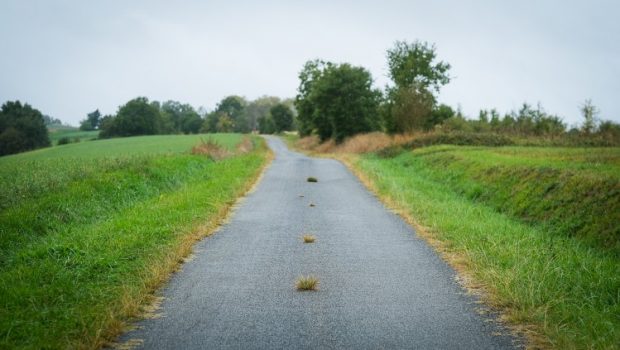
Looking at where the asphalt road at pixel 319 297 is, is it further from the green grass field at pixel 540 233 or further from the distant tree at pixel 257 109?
the distant tree at pixel 257 109

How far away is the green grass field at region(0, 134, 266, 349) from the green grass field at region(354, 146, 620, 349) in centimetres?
410

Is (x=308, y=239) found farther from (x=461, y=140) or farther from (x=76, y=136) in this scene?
(x=76, y=136)

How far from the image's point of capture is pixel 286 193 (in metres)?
14.5

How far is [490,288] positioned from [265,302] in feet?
8.57

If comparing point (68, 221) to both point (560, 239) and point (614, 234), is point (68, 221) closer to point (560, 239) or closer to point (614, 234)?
point (560, 239)

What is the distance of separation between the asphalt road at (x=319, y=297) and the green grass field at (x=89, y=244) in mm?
422

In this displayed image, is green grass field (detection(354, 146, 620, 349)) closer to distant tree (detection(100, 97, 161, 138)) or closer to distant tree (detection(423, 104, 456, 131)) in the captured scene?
distant tree (detection(423, 104, 456, 131))

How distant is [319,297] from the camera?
5.27 m

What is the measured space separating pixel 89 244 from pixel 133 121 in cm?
10600

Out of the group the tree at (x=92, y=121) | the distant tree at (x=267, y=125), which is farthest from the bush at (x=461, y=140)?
the tree at (x=92, y=121)

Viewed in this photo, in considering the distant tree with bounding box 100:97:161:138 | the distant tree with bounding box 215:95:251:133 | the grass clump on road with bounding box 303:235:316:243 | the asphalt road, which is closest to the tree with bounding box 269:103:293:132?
the distant tree with bounding box 100:97:161:138

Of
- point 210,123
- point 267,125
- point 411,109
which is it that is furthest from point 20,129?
point 411,109

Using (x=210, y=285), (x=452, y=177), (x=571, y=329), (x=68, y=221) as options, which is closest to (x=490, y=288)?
(x=571, y=329)

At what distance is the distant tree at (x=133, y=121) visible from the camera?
10500 centimetres
